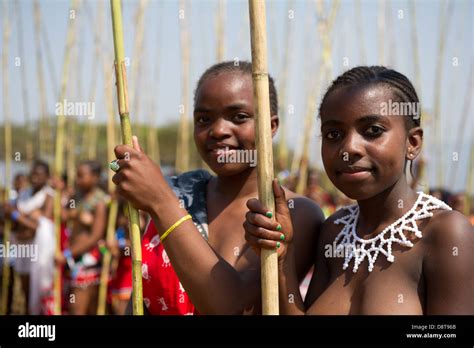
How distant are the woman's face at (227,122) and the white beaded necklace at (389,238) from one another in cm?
26

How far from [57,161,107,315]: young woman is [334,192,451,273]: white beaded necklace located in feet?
9.37

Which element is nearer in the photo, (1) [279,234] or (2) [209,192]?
(1) [279,234]

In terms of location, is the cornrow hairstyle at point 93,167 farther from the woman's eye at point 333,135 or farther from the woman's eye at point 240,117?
the woman's eye at point 333,135

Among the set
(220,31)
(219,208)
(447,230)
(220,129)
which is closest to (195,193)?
(219,208)

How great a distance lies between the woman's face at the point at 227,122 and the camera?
1.18 m

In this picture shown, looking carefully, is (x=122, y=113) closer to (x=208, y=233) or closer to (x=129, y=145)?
(x=129, y=145)

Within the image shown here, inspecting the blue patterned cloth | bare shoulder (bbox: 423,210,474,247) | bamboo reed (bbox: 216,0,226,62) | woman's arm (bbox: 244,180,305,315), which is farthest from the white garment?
bare shoulder (bbox: 423,210,474,247)

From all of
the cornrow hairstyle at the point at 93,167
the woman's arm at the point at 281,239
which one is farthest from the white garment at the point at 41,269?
the woman's arm at the point at 281,239

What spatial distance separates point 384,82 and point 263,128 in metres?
0.23

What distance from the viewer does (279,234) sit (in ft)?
3.00

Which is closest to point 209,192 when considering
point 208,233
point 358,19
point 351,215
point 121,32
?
point 208,233

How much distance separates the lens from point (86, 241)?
3.85 meters

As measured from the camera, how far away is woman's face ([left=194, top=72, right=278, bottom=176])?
118 cm
